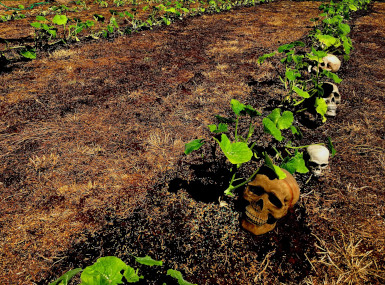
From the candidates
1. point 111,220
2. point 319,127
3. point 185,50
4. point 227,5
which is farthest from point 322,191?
point 227,5

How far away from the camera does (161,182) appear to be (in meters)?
2.21

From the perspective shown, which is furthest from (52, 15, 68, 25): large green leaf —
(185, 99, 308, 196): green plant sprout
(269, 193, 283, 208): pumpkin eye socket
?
(269, 193, 283, 208): pumpkin eye socket

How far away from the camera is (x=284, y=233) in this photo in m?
1.79

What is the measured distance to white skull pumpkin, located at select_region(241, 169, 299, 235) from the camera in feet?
5.22

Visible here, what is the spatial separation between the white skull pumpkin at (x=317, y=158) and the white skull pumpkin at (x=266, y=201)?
1.84 feet

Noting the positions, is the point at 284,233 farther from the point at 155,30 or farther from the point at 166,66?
the point at 155,30

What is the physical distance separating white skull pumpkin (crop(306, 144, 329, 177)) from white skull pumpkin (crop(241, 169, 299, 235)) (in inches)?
22.1

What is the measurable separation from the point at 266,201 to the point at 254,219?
7.1 inches

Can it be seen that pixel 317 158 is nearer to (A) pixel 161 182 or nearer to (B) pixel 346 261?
(B) pixel 346 261

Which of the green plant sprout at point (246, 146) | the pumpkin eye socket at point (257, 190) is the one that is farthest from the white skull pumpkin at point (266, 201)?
the green plant sprout at point (246, 146)

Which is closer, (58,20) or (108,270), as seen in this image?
(108,270)

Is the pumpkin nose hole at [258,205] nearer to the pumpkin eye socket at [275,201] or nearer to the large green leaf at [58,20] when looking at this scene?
the pumpkin eye socket at [275,201]

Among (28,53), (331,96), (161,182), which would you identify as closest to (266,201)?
(161,182)

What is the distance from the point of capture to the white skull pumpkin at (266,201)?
1592 millimetres
